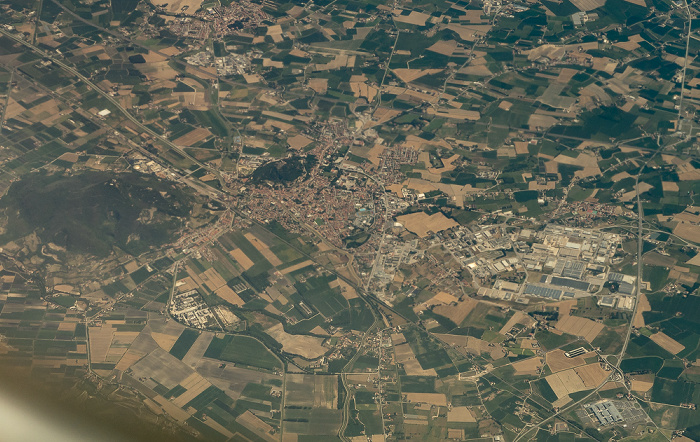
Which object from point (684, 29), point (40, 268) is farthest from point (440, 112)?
point (40, 268)

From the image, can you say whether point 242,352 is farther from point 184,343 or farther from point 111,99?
point 111,99

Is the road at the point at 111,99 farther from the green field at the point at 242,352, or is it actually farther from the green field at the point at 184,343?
the green field at the point at 242,352

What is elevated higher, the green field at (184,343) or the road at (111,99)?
the road at (111,99)

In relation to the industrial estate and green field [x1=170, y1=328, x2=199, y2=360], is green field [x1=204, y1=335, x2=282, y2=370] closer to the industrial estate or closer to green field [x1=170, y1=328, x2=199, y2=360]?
the industrial estate

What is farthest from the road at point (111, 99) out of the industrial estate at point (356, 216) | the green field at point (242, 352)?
the green field at point (242, 352)

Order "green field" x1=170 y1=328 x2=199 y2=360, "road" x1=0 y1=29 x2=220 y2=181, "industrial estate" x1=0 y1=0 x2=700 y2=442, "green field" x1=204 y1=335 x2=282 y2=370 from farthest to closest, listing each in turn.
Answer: "road" x1=0 y1=29 x2=220 y2=181 < "green field" x1=170 y1=328 x2=199 y2=360 < "green field" x1=204 y1=335 x2=282 y2=370 < "industrial estate" x1=0 y1=0 x2=700 y2=442

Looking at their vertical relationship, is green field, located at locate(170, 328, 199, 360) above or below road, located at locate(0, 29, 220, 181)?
below

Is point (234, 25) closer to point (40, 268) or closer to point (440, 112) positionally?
point (440, 112)

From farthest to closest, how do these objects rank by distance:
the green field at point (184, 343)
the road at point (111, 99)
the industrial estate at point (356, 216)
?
1. the road at point (111, 99)
2. the green field at point (184, 343)
3. the industrial estate at point (356, 216)

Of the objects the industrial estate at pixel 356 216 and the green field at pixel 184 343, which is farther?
the green field at pixel 184 343

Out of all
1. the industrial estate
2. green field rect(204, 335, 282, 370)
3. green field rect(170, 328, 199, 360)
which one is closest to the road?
the industrial estate

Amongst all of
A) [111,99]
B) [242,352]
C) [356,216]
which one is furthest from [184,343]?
[111,99]

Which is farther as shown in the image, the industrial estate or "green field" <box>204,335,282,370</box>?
"green field" <box>204,335,282,370</box>
